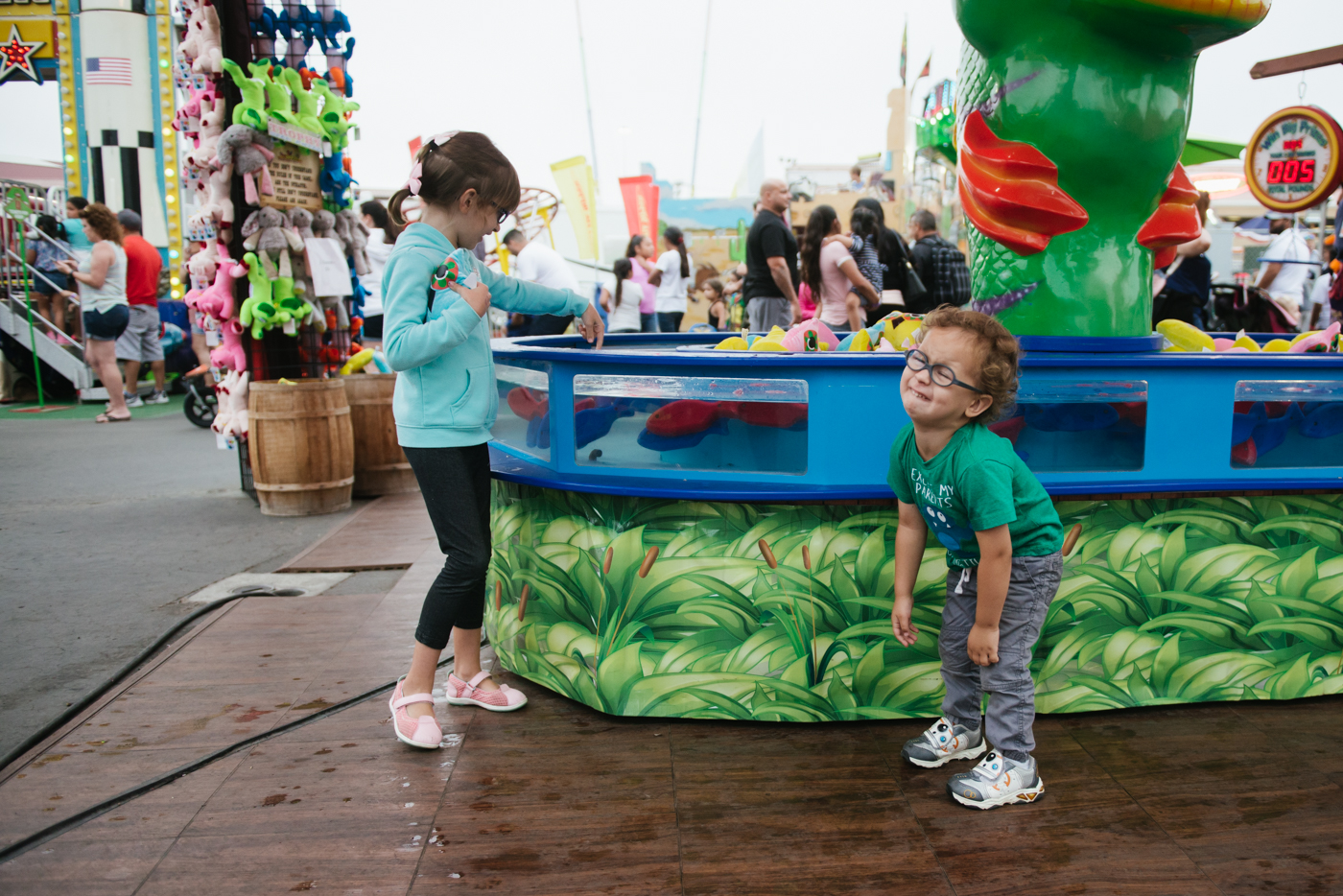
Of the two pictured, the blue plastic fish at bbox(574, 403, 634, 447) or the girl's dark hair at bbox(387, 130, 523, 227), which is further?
the blue plastic fish at bbox(574, 403, 634, 447)

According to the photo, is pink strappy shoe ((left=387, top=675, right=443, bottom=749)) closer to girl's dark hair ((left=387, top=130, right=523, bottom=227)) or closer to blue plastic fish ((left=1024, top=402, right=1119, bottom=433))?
girl's dark hair ((left=387, top=130, right=523, bottom=227))

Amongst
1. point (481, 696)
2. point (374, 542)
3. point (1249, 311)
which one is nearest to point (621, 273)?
point (374, 542)

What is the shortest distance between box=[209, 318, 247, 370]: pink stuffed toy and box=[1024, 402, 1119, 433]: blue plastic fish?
4.15 meters

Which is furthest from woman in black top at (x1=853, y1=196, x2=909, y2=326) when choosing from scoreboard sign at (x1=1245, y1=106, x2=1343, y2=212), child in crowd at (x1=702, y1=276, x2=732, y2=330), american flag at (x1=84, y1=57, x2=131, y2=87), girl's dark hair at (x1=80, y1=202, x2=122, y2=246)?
american flag at (x1=84, y1=57, x2=131, y2=87)

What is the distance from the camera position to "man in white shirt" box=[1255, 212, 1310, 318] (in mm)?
8750

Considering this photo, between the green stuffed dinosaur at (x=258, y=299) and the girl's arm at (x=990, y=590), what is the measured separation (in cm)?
408

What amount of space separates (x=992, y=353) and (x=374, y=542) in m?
3.35

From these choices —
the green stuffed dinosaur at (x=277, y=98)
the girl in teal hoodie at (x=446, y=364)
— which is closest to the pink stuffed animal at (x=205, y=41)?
the green stuffed dinosaur at (x=277, y=98)

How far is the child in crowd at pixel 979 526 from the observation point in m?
1.98

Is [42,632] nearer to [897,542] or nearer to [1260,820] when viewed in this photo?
[897,542]

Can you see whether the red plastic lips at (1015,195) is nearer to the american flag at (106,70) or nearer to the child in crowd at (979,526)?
the child in crowd at (979,526)

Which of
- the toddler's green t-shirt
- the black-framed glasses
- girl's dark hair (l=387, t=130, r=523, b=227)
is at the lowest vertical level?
the toddler's green t-shirt

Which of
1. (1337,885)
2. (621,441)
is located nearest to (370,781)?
(621,441)

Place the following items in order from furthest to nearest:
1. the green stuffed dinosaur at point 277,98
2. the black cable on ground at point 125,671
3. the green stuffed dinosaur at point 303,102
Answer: the green stuffed dinosaur at point 303,102
the green stuffed dinosaur at point 277,98
the black cable on ground at point 125,671
